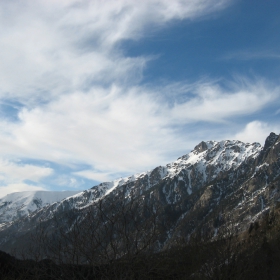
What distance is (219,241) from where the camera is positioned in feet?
109

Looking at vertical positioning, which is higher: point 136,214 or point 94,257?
point 136,214

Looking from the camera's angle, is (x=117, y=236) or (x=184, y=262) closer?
(x=117, y=236)

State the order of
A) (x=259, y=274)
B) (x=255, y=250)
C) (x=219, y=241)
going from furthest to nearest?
(x=255, y=250)
(x=259, y=274)
(x=219, y=241)

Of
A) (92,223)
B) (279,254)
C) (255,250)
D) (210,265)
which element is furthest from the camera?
(279,254)

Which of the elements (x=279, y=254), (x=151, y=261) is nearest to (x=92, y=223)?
(x=151, y=261)

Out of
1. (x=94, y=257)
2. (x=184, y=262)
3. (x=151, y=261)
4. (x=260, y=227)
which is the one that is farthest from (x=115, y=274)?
(x=260, y=227)

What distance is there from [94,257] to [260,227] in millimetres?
122665

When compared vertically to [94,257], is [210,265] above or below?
below

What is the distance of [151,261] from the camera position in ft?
57.4

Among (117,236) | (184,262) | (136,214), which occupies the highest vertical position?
(136,214)

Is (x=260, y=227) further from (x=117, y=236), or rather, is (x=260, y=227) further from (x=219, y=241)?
(x=117, y=236)

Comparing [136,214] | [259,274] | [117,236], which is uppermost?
[136,214]

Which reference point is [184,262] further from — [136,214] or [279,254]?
[279,254]

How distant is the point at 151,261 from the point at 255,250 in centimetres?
3223
